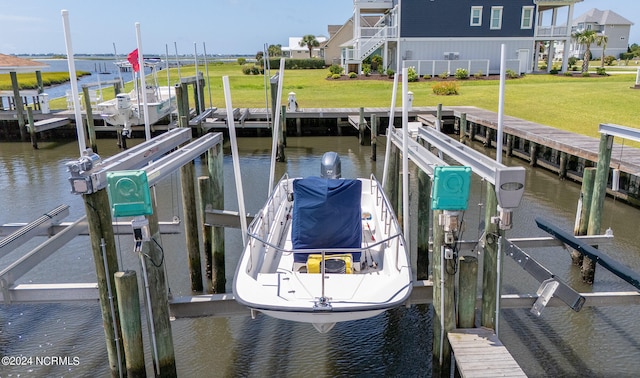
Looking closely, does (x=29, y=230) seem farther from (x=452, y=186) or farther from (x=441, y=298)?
(x=452, y=186)

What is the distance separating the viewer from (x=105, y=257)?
5828 mm

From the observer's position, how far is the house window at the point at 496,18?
4016cm

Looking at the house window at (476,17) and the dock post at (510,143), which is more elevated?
the house window at (476,17)

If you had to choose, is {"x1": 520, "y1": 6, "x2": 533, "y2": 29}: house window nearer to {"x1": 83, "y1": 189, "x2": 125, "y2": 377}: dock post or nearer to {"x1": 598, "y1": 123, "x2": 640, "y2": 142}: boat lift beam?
{"x1": 598, "y1": 123, "x2": 640, "y2": 142}: boat lift beam

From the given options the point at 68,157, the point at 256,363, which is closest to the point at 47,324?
the point at 256,363

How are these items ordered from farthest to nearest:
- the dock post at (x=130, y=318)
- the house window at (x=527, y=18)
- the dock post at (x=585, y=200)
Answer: the house window at (x=527, y=18)
the dock post at (x=585, y=200)
the dock post at (x=130, y=318)

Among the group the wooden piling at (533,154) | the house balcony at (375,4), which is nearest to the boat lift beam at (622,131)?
the wooden piling at (533,154)

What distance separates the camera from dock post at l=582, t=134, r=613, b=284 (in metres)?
9.26

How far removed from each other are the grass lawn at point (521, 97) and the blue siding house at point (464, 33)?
119 inches

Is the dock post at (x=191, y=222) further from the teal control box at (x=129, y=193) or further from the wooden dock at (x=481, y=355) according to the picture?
the wooden dock at (x=481, y=355)

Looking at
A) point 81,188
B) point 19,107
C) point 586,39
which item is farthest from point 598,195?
point 586,39

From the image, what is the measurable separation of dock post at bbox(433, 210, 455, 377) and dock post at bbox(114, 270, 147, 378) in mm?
3611

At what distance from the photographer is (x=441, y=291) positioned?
5.94 m

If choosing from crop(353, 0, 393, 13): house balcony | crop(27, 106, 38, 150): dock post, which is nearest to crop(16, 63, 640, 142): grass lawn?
crop(353, 0, 393, 13): house balcony
